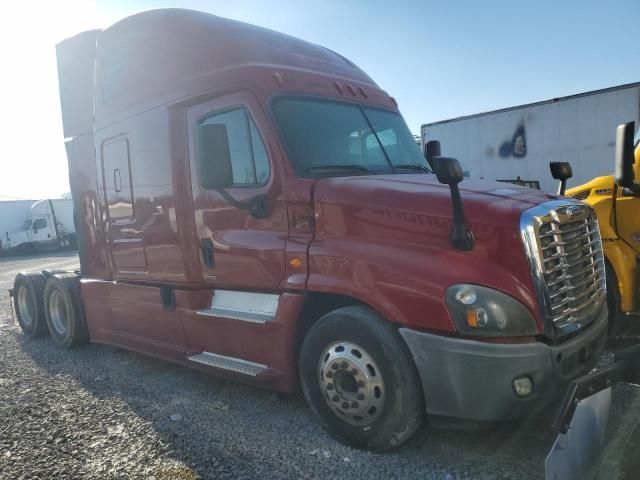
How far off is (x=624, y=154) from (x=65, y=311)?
6.64 metres

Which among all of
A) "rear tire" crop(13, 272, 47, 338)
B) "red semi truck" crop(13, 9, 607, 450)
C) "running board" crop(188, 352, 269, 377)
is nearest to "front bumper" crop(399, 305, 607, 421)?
"red semi truck" crop(13, 9, 607, 450)

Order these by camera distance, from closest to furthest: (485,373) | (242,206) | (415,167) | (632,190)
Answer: (485,373)
(242,206)
(415,167)
(632,190)

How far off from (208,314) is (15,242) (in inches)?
1260

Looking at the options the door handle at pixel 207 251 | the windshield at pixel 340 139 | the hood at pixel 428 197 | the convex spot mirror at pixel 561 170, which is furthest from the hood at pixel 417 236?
the convex spot mirror at pixel 561 170

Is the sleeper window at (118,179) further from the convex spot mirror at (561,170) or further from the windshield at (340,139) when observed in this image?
the convex spot mirror at (561,170)

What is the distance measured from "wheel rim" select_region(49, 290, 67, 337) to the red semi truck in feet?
4.73

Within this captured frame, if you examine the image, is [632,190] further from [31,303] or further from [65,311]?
[31,303]

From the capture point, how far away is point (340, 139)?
402 cm

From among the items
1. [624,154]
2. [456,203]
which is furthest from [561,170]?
[456,203]

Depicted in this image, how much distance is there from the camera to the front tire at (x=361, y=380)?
10.2 feet

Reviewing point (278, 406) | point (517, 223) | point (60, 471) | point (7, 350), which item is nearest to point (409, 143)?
point (517, 223)

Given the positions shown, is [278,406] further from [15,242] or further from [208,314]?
[15,242]

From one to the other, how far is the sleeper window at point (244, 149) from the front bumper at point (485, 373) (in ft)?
5.39

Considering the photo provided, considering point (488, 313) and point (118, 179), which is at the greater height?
point (118, 179)
